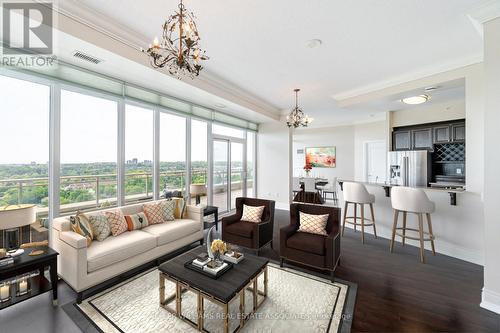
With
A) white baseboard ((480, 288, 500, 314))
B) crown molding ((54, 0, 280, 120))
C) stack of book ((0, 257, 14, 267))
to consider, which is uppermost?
Result: crown molding ((54, 0, 280, 120))

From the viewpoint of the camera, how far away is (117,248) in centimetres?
254

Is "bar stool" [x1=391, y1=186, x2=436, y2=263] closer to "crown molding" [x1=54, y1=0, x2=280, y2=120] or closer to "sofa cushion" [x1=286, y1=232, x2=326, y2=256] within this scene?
"sofa cushion" [x1=286, y1=232, x2=326, y2=256]

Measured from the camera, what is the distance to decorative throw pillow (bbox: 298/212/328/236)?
117 inches

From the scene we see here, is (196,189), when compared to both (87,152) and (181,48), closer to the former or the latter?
(87,152)

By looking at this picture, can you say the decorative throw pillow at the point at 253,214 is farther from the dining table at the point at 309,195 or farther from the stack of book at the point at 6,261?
the dining table at the point at 309,195

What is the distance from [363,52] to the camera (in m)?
3.01

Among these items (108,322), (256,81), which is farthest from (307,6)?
(108,322)

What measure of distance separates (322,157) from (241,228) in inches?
255

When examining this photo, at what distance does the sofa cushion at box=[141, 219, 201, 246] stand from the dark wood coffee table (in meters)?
0.90

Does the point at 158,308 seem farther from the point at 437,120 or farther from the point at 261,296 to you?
the point at 437,120

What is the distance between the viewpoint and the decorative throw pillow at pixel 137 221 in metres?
3.12

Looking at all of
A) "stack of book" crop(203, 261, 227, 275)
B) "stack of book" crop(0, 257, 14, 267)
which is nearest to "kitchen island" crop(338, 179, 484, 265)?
"stack of book" crop(203, 261, 227, 275)

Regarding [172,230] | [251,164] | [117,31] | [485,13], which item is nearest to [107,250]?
[172,230]

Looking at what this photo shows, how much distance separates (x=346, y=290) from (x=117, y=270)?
2720mm
